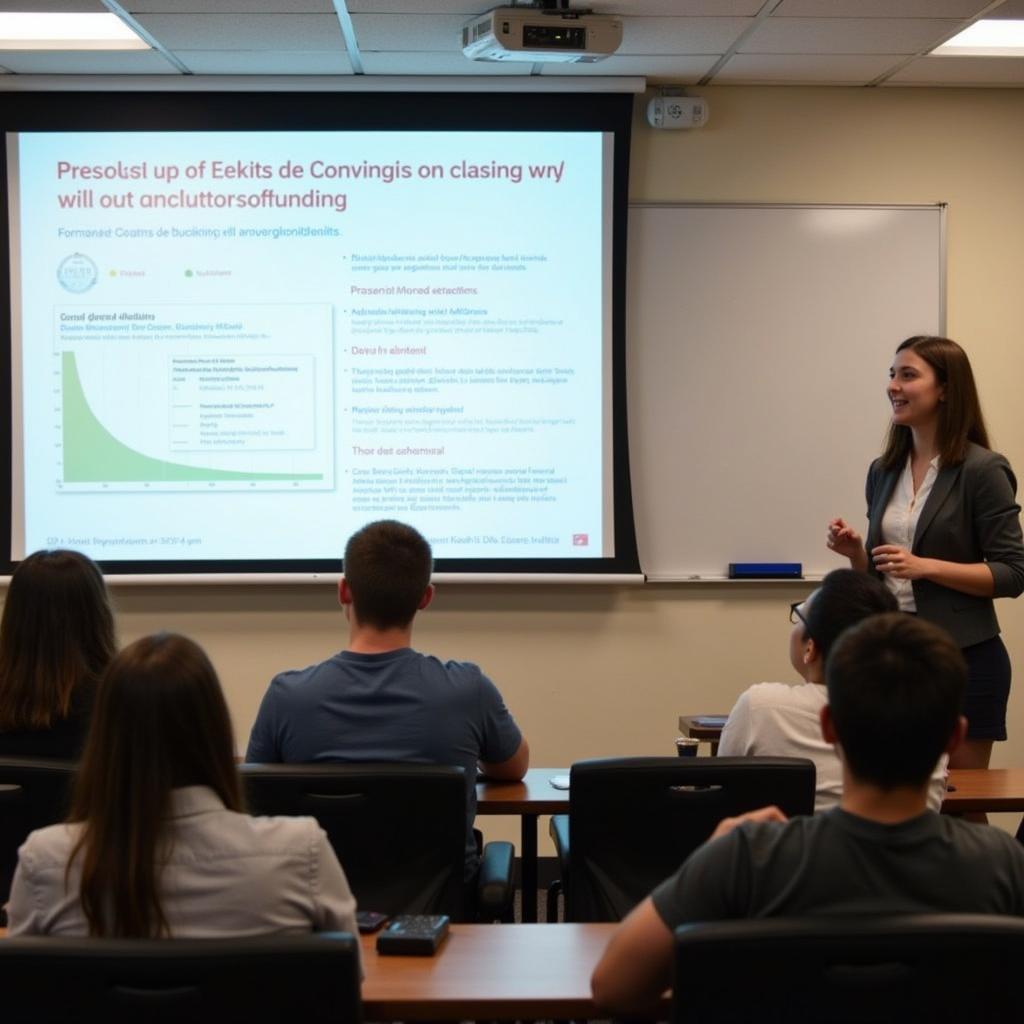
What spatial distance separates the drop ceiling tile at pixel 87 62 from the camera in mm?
4105

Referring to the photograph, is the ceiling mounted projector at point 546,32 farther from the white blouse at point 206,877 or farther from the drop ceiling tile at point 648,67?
the white blouse at point 206,877

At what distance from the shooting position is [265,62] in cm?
424

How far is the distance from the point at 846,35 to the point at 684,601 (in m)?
2.07

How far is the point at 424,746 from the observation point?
2.29m

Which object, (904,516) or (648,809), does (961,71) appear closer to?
(904,516)

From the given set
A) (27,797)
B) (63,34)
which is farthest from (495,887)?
(63,34)

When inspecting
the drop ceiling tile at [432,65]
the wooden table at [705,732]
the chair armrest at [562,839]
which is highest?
the drop ceiling tile at [432,65]

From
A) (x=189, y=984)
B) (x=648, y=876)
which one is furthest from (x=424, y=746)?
(x=189, y=984)

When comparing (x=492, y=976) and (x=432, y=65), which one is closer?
(x=492, y=976)

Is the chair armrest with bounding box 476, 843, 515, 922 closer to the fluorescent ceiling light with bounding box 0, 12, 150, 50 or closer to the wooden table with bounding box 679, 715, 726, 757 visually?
the wooden table with bounding box 679, 715, 726, 757

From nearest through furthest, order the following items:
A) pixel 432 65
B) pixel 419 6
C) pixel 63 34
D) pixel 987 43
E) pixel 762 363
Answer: pixel 419 6 → pixel 63 34 → pixel 987 43 → pixel 432 65 → pixel 762 363

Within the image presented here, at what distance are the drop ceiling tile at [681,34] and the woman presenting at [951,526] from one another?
1.23 metres

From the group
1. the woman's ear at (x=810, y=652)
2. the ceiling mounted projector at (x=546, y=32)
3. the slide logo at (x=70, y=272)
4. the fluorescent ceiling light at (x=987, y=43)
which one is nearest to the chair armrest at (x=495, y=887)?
the woman's ear at (x=810, y=652)

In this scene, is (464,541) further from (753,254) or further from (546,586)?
(753,254)
